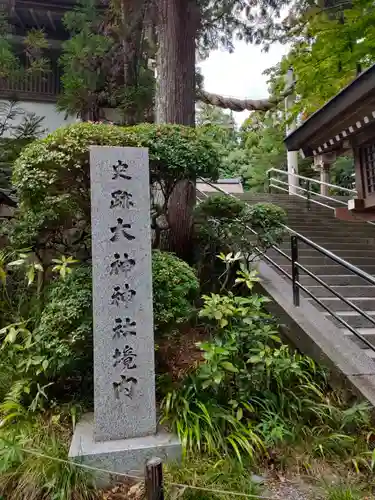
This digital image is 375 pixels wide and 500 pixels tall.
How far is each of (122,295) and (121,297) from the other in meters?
0.02

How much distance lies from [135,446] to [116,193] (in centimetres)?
185

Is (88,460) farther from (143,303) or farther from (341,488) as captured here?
(341,488)

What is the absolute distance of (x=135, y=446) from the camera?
277 cm

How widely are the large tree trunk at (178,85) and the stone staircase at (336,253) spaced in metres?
1.68

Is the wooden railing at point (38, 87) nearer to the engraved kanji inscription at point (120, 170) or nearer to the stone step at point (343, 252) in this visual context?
the stone step at point (343, 252)

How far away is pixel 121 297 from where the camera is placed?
3004mm

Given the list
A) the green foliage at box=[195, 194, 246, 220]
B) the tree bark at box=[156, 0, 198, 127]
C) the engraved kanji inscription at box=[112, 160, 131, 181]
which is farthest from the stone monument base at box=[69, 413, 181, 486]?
the tree bark at box=[156, 0, 198, 127]

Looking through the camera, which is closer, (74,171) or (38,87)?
(74,171)

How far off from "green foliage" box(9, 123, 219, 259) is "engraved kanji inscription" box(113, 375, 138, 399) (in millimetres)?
1962

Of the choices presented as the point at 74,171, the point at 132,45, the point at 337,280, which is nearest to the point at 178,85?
the point at 132,45

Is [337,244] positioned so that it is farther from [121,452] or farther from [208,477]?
[121,452]

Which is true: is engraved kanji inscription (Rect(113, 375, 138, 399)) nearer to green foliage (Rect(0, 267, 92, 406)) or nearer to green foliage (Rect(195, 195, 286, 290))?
green foliage (Rect(0, 267, 92, 406))

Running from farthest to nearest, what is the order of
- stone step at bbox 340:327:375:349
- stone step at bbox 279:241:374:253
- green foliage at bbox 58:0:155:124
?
stone step at bbox 279:241:374:253, green foliage at bbox 58:0:155:124, stone step at bbox 340:327:375:349

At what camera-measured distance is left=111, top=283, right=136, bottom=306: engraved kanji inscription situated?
2988mm
